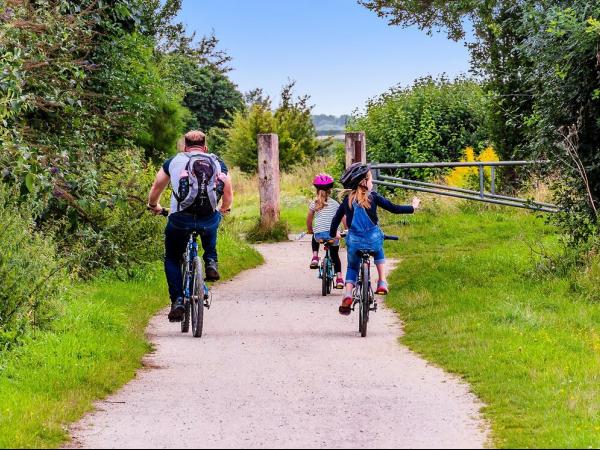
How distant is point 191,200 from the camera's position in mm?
11133

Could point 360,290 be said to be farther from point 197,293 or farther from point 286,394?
point 286,394

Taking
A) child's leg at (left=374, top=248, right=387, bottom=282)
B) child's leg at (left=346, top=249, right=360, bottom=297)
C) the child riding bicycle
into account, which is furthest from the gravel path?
the child riding bicycle

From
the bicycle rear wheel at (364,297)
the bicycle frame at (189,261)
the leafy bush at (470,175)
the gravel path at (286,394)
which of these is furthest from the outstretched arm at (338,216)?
the leafy bush at (470,175)

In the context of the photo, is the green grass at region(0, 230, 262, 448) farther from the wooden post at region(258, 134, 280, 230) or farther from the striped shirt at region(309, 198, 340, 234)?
the wooden post at region(258, 134, 280, 230)

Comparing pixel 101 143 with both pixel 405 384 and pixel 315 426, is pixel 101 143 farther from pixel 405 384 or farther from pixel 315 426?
pixel 315 426

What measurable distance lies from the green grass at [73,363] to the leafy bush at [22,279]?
21 cm

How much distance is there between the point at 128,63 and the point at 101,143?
313 centimetres

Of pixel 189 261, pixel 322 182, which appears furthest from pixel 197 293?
pixel 322 182

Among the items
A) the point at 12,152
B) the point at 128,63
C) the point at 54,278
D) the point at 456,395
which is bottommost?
the point at 456,395

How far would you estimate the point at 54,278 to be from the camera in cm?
1162

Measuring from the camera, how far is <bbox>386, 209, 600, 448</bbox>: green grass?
796 cm

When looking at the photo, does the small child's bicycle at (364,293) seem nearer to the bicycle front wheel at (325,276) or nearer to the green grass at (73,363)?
the green grass at (73,363)

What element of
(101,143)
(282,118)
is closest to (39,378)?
(101,143)

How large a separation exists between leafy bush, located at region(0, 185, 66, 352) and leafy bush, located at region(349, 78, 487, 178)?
20113 mm
